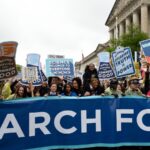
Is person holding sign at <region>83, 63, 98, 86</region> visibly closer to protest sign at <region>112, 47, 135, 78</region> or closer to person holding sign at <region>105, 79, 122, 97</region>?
protest sign at <region>112, 47, 135, 78</region>

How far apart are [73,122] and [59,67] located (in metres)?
5.49

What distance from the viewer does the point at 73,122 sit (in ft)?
26.5

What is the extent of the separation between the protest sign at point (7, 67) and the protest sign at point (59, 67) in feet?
16.9

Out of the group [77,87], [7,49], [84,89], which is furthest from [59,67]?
[7,49]

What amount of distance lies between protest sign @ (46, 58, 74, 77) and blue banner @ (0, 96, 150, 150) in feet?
16.8

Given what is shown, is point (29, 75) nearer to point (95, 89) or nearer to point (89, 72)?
point (95, 89)

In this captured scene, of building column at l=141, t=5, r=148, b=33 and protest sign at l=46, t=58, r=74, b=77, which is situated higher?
building column at l=141, t=5, r=148, b=33

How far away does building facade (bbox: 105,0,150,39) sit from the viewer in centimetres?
6694

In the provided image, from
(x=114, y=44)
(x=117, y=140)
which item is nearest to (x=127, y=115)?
(x=117, y=140)

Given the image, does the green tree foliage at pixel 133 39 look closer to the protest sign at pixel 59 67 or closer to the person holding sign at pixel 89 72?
the protest sign at pixel 59 67

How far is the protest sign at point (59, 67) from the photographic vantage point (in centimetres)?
1332

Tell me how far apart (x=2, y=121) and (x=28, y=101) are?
60 cm

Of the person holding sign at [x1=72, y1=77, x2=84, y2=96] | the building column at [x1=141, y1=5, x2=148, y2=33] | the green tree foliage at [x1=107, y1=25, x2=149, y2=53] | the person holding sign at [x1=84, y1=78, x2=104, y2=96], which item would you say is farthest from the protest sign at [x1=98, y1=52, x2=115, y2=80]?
the building column at [x1=141, y1=5, x2=148, y2=33]

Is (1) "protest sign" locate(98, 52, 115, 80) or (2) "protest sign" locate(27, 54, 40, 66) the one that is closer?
(1) "protest sign" locate(98, 52, 115, 80)
